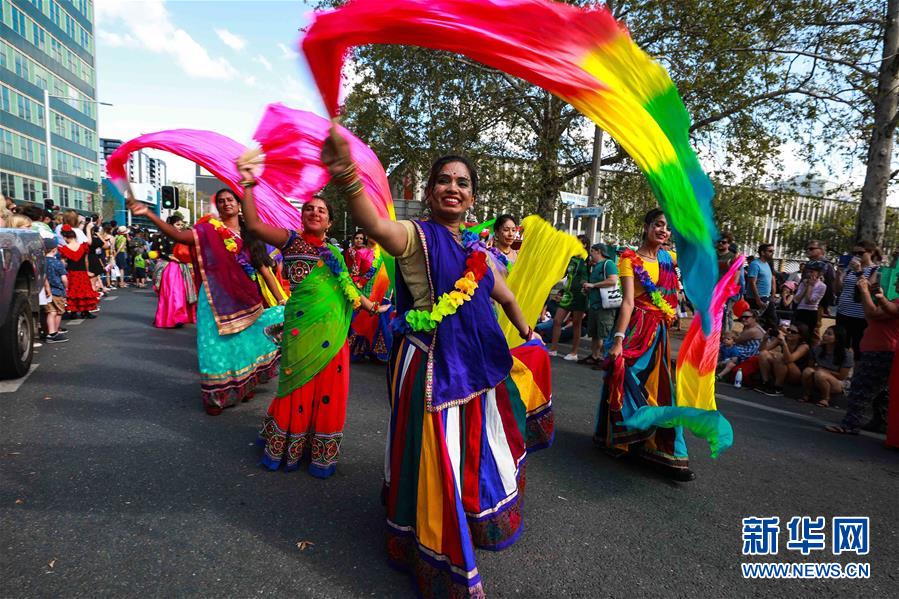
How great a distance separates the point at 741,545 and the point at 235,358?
3.90 meters

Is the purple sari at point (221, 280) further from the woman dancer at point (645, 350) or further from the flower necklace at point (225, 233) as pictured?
the woman dancer at point (645, 350)

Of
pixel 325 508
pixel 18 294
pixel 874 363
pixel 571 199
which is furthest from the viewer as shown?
pixel 571 199

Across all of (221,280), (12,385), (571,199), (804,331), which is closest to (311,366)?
(221,280)

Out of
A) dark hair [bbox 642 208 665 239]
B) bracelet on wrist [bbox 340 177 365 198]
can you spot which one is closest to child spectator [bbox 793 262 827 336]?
dark hair [bbox 642 208 665 239]

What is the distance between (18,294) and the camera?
5246mm

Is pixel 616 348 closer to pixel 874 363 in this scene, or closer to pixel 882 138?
pixel 874 363

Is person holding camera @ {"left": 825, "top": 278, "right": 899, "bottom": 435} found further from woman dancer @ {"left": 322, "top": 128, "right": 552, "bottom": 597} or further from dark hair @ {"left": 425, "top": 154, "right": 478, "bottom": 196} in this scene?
dark hair @ {"left": 425, "top": 154, "right": 478, "bottom": 196}

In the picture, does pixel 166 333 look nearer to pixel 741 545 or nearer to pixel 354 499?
pixel 354 499

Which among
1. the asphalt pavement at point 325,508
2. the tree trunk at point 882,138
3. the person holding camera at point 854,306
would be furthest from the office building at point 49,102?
the person holding camera at point 854,306

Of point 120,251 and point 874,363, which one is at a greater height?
point 120,251

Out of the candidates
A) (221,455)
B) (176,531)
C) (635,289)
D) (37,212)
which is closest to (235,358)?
(221,455)

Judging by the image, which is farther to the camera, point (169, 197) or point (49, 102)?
point (49, 102)

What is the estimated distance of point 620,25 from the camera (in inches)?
77.5

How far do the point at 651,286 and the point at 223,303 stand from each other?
11.2 ft
